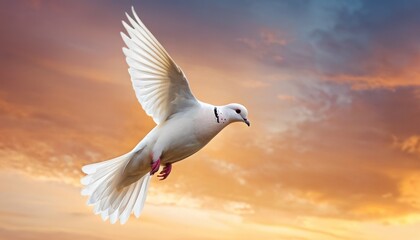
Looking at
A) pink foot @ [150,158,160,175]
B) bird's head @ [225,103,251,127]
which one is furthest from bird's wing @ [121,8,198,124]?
pink foot @ [150,158,160,175]

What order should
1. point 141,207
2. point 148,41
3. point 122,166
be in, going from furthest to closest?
point 141,207
point 122,166
point 148,41

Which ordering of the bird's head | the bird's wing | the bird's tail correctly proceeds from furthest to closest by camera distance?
the bird's tail
the bird's head
the bird's wing

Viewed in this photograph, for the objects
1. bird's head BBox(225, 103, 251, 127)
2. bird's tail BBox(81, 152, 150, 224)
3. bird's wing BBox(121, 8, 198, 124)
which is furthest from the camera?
bird's tail BBox(81, 152, 150, 224)

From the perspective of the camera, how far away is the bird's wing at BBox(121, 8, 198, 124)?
1386 cm

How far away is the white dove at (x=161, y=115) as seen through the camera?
13.9m

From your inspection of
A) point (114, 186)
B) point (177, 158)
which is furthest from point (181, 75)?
point (114, 186)

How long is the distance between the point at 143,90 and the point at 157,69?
0.61 metres

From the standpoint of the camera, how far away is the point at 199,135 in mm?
13883

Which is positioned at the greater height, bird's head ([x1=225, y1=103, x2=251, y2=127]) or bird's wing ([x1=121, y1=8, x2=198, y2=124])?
bird's wing ([x1=121, y1=8, x2=198, y2=124])

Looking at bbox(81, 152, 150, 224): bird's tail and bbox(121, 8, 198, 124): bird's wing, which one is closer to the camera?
bbox(121, 8, 198, 124): bird's wing

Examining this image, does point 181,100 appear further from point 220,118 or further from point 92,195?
point 92,195

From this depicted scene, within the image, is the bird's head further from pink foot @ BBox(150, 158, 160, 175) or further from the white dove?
pink foot @ BBox(150, 158, 160, 175)

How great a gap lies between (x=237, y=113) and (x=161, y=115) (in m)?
1.68

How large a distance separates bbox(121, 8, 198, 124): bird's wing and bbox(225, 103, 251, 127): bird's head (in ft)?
2.51
